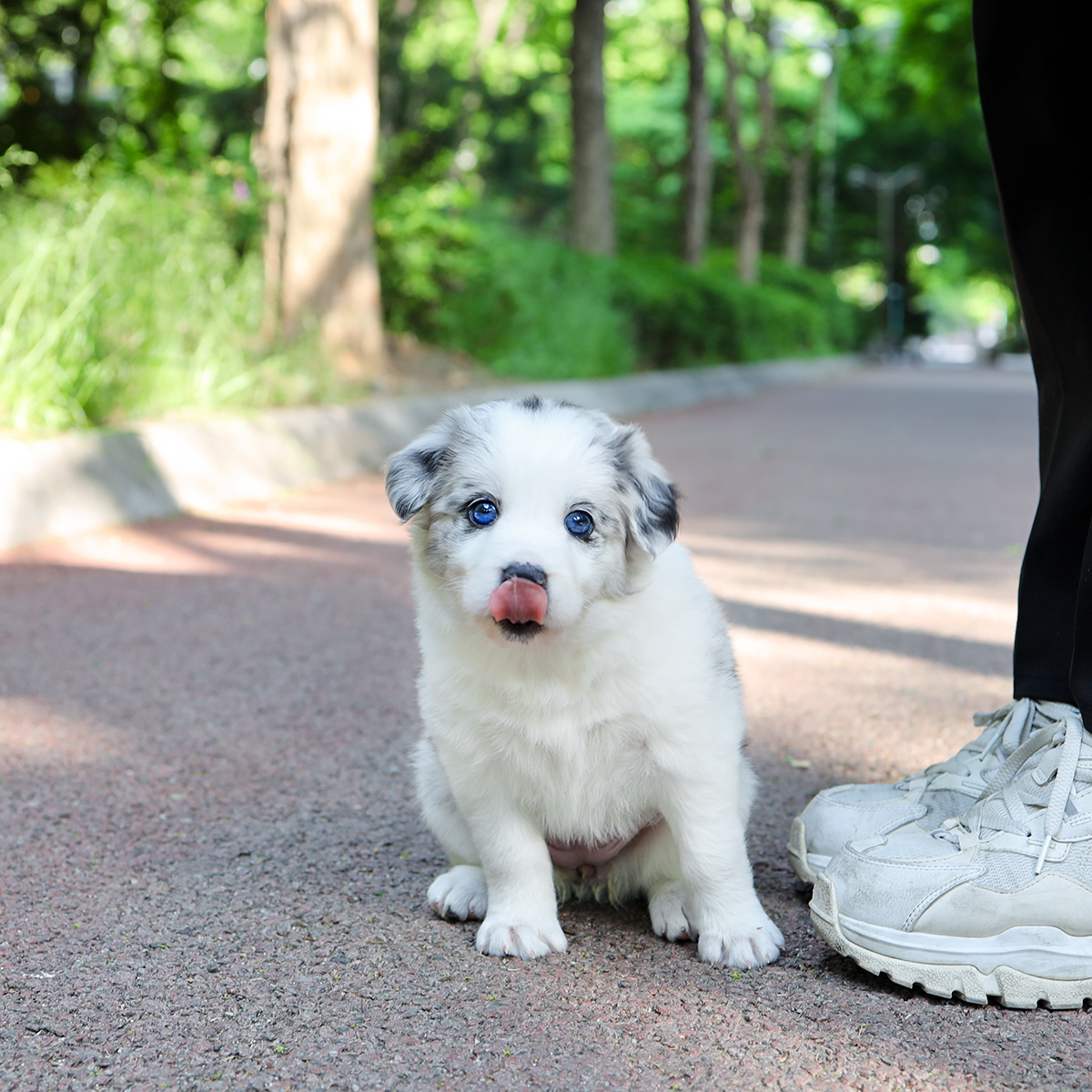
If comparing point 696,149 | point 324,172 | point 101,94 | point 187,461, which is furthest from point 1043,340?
point 696,149

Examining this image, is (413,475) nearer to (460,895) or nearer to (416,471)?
(416,471)

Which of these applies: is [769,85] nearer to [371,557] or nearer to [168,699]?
[371,557]

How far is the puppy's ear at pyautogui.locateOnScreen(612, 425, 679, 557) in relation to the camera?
8.13 ft

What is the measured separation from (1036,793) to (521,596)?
1068mm

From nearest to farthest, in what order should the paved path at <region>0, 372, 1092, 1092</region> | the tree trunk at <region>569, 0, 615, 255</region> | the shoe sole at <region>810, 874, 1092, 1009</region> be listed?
the paved path at <region>0, 372, 1092, 1092</region> < the shoe sole at <region>810, 874, 1092, 1009</region> < the tree trunk at <region>569, 0, 615, 255</region>

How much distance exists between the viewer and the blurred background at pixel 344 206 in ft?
27.1

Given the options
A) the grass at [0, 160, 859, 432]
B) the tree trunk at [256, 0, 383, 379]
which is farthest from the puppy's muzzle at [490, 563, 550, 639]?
the tree trunk at [256, 0, 383, 379]

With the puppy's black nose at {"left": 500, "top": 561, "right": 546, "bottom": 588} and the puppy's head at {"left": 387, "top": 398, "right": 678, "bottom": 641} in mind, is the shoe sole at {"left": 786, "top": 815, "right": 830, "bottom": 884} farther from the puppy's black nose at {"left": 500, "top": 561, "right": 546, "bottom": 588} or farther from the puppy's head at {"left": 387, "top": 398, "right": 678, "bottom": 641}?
the puppy's black nose at {"left": 500, "top": 561, "right": 546, "bottom": 588}

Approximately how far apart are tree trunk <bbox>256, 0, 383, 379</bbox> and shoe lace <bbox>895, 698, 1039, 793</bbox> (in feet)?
29.5

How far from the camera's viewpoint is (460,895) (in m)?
2.69

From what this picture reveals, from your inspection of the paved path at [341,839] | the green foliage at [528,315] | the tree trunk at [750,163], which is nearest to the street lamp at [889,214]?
the tree trunk at [750,163]

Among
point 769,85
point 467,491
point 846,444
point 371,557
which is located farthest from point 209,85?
point 769,85

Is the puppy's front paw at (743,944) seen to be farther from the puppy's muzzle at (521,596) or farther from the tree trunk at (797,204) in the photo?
the tree trunk at (797,204)

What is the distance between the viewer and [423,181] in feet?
46.9
